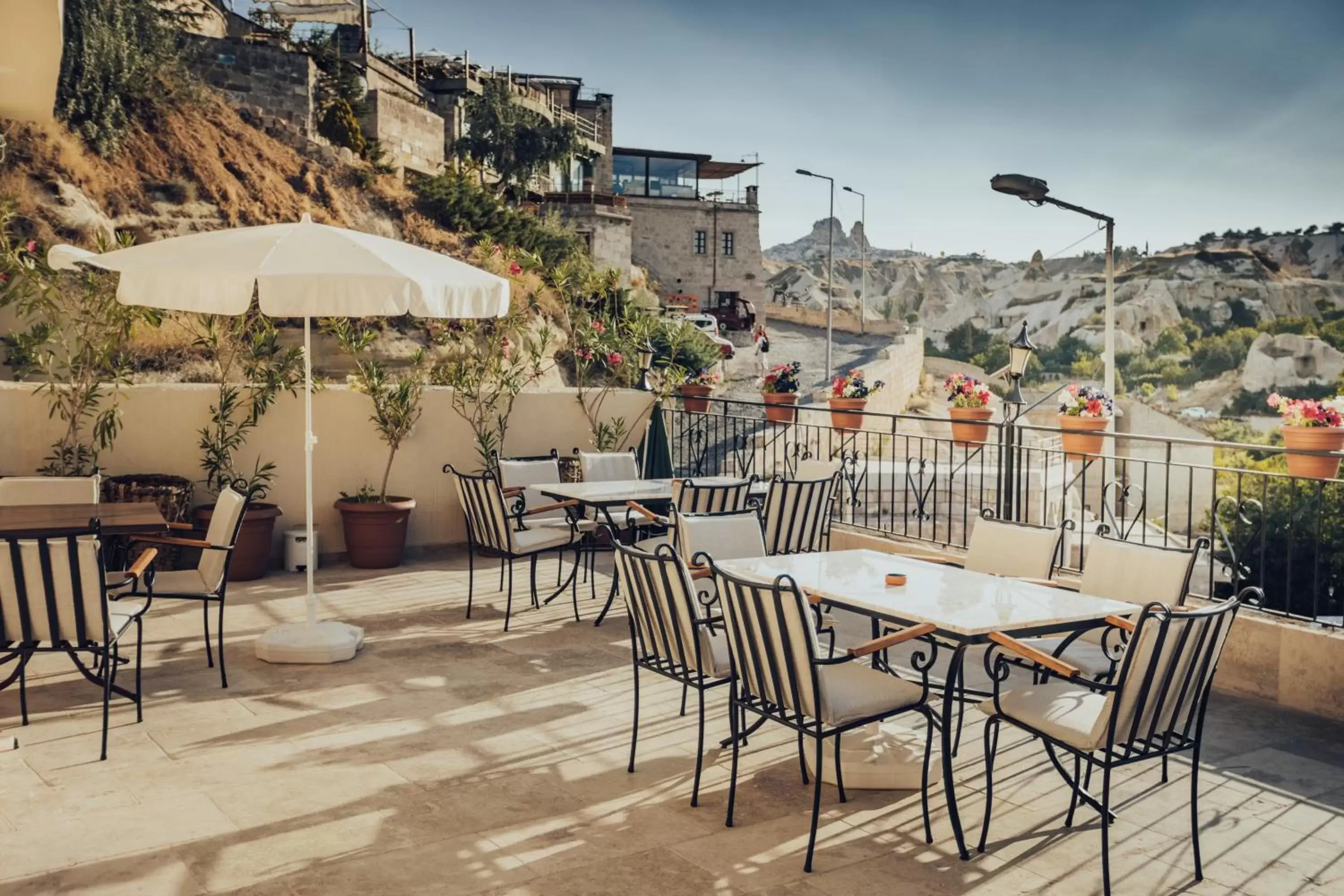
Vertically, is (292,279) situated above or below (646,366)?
above

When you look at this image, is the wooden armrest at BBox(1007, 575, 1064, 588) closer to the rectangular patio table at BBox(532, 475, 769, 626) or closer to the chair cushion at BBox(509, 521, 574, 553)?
the rectangular patio table at BBox(532, 475, 769, 626)

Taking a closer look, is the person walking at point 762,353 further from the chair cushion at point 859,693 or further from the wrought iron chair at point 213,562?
the chair cushion at point 859,693

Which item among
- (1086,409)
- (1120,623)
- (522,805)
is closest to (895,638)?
(1120,623)

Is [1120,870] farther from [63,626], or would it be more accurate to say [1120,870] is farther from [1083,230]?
[1083,230]

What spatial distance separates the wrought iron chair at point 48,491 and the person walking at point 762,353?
82.7 ft

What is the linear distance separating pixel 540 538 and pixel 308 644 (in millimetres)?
1451

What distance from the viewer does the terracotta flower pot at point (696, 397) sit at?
879 cm

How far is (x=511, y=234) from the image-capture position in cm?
2444

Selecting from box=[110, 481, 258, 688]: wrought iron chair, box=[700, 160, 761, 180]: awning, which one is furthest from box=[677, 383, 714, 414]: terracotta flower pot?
box=[700, 160, 761, 180]: awning

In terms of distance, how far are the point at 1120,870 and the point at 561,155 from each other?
32.8m

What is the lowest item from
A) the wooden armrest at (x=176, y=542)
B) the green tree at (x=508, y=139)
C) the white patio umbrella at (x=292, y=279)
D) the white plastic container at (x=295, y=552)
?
the white plastic container at (x=295, y=552)

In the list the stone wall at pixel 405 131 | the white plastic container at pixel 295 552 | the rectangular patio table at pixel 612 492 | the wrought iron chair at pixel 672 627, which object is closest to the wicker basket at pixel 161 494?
the white plastic container at pixel 295 552

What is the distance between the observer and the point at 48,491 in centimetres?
495

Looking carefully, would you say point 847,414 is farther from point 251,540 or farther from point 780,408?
point 251,540
